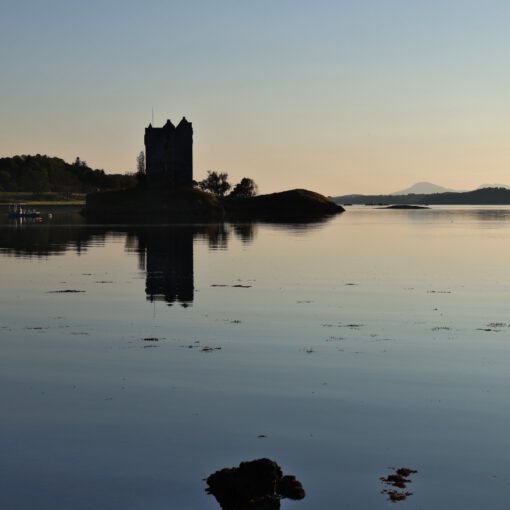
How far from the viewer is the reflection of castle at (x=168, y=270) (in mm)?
31922

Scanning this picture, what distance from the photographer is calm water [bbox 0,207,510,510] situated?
11.0 meters

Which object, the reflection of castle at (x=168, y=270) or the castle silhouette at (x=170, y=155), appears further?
the castle silhouette at (x=170, y=155)

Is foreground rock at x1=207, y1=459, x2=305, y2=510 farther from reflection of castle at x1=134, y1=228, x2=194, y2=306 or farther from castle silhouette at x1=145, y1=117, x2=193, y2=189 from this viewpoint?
castle silhouette at x1=145, y1=117, x2=193, y2=189

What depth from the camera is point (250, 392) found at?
15.8m

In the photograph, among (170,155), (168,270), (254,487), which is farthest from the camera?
(170,155)

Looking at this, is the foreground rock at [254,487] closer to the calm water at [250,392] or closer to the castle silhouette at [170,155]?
the calm water at [250,392]

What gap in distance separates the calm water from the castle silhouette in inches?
6106

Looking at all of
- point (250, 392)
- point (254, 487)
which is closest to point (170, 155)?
point (250, 392)

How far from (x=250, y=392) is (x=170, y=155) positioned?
178199 millimetres

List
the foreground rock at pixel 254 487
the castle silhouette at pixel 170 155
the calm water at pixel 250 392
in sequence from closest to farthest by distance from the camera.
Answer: the foreground rock at pixel 254 487 → the calm water at pixel 250 392 → the castle silhouette at pixel 170 155

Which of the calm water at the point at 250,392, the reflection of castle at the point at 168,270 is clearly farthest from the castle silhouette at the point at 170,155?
the calm water at the point at 250,392

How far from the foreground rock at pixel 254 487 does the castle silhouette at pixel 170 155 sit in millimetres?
178798

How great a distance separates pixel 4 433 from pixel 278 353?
8230 mm

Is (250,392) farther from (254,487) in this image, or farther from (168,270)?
(168,270)
